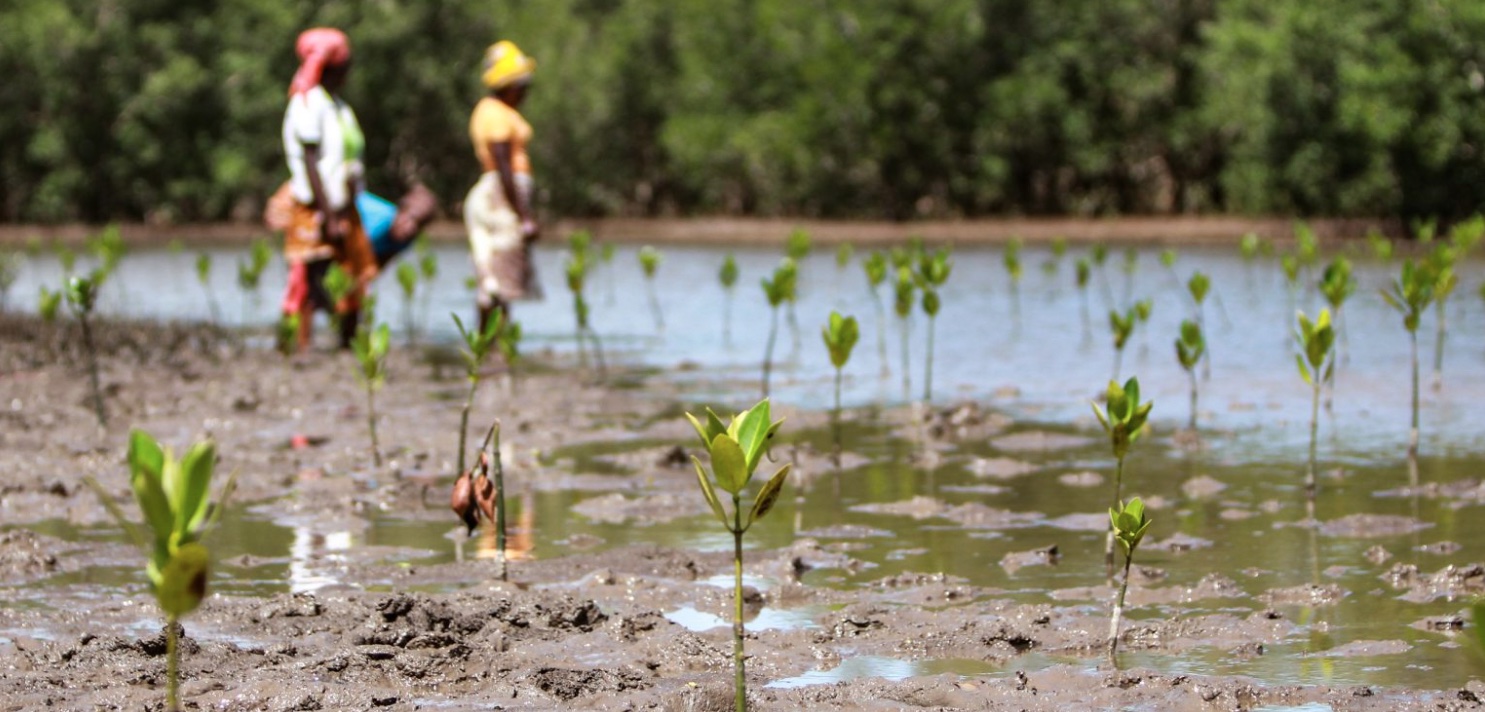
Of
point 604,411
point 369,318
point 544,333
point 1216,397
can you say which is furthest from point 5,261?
point 1216,397

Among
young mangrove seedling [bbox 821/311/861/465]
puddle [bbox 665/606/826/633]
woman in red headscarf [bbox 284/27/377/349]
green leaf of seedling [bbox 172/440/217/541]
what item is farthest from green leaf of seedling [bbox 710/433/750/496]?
woman in red headscarf [bbox 284/27/377/349]

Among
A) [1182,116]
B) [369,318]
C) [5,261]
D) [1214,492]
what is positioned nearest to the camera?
[1214,492]

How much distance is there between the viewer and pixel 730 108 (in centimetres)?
3180

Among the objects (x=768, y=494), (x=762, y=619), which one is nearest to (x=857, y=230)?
(x=762, y=619)

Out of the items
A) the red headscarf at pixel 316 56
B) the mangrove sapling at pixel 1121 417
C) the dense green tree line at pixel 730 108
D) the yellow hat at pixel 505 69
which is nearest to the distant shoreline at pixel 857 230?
the dense green tree line at pixel 730 108

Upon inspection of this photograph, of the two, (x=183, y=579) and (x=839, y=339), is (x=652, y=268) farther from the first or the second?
(x=183, y=579)

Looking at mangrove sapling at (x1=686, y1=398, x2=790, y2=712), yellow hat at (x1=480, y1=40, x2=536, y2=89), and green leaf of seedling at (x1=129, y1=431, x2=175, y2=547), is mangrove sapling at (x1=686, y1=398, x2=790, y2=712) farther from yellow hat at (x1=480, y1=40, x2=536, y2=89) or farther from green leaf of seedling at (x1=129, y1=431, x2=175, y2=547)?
yellow hat at (x1=480, y1=40, x2=536, y2=89)

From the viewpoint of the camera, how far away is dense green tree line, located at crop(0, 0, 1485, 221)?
97.4ft

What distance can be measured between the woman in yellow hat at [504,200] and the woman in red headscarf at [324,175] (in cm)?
67

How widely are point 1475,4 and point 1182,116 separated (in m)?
6.87

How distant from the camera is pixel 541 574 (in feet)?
18.5

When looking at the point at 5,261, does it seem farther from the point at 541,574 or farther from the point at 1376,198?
the point at 1376,198

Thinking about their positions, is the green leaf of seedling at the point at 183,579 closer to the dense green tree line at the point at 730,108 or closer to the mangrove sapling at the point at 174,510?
the mangrove sapling at the point at 174,510

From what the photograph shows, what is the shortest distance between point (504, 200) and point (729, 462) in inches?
310
